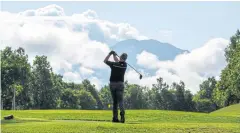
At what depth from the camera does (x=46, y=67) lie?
124 metres

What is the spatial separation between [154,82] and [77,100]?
4698 centimetres

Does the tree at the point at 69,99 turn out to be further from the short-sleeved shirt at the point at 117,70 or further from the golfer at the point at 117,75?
the short-sleeved shirt at the point at 117,70

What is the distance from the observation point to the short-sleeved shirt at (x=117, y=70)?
20703 mm

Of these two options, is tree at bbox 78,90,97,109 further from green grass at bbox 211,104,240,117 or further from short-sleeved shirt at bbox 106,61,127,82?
short-sleeved shirt at bbox 106,61,127,82

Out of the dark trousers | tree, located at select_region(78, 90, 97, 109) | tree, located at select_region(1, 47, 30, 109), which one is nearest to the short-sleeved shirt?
the dark trousers

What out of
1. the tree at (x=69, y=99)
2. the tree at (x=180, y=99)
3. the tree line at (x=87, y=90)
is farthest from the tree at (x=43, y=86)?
the tree at (x=180, y=99)

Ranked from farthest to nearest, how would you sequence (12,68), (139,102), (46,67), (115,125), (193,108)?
(139,102), (193,108), (46,67), (12,68), (115,125)

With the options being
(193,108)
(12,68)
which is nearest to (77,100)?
(193,108)

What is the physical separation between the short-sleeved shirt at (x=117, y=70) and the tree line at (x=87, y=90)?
24926 mm

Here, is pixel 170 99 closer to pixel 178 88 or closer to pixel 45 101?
pixel 178 88

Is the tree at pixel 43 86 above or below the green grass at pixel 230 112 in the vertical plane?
above

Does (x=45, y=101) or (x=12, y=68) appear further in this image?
(x=45, y=101)

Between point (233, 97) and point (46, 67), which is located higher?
point (46, 67)

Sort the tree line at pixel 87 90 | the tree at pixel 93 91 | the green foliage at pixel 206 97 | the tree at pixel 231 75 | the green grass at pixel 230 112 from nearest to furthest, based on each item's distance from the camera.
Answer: the green grass at pixel 230 112, the tree at pixel 231 75, the tree line at pixel 87 90, the green foliage at pixel 206 97, the tree at pixel 93 91
